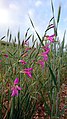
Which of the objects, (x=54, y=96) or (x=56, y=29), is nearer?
(x=56, y=29)

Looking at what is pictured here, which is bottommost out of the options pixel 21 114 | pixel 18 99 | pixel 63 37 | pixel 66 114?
pixel 66 114

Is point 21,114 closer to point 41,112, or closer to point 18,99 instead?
point 18,99

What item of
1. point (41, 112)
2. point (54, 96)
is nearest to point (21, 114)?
point (54, 96)

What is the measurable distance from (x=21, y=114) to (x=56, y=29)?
74 centimetres

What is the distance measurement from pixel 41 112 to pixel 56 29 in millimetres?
1153

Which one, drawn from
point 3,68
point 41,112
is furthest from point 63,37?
point 3,68

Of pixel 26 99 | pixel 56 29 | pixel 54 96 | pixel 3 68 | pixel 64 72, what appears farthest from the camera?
pixel 64 72

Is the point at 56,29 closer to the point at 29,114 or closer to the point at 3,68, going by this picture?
the point at 29,114

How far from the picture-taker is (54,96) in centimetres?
178

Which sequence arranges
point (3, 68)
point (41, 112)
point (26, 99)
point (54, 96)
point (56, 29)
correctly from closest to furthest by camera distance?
point (56, 29)
point (54, 96)
point (26, 99)
point (41, 112)
point (3, 68)

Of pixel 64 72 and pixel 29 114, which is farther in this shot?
pixel 64 72

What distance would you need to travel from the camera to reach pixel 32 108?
205 centimetres

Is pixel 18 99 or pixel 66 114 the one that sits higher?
pixel 18 99

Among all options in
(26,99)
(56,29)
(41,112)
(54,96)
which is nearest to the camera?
(56,29)
